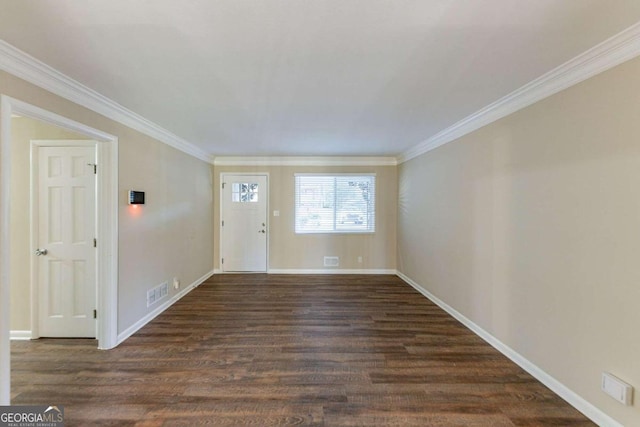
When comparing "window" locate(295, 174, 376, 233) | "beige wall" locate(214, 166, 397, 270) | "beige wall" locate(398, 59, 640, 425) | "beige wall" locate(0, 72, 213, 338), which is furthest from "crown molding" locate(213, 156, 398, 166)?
"beige wall" locate(398, 59, 640, 425)

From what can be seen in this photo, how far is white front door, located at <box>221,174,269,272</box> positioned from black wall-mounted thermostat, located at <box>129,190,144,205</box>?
2575mm

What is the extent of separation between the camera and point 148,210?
3.44 meters

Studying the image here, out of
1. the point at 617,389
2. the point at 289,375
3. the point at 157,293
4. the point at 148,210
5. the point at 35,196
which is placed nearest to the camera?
the point at 617,389

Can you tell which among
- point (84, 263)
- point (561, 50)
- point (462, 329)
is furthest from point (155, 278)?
point (561, 50)

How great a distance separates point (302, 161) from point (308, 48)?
3.97 m

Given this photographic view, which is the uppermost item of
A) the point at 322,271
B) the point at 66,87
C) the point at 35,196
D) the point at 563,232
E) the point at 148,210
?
the point at 66,87

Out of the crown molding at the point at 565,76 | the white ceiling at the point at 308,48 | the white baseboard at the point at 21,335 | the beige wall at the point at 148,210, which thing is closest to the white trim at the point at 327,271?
the beige wall at the point at 148,210

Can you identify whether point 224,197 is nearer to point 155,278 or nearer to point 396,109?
point 155,278

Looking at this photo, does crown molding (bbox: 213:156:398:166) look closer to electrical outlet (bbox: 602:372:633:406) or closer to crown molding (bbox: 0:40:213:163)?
crown molding (bbox: 0:40:213:163)

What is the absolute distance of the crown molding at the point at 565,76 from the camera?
1637 mm

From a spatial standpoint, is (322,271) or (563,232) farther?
(322,271)

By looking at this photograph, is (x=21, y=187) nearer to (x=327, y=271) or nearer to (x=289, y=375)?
(x=289, y=375)

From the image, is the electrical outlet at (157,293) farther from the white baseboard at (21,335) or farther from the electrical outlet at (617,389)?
the electrical outlet at (617,389)

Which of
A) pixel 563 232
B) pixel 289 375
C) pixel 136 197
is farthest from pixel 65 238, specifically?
pixel 563 232
